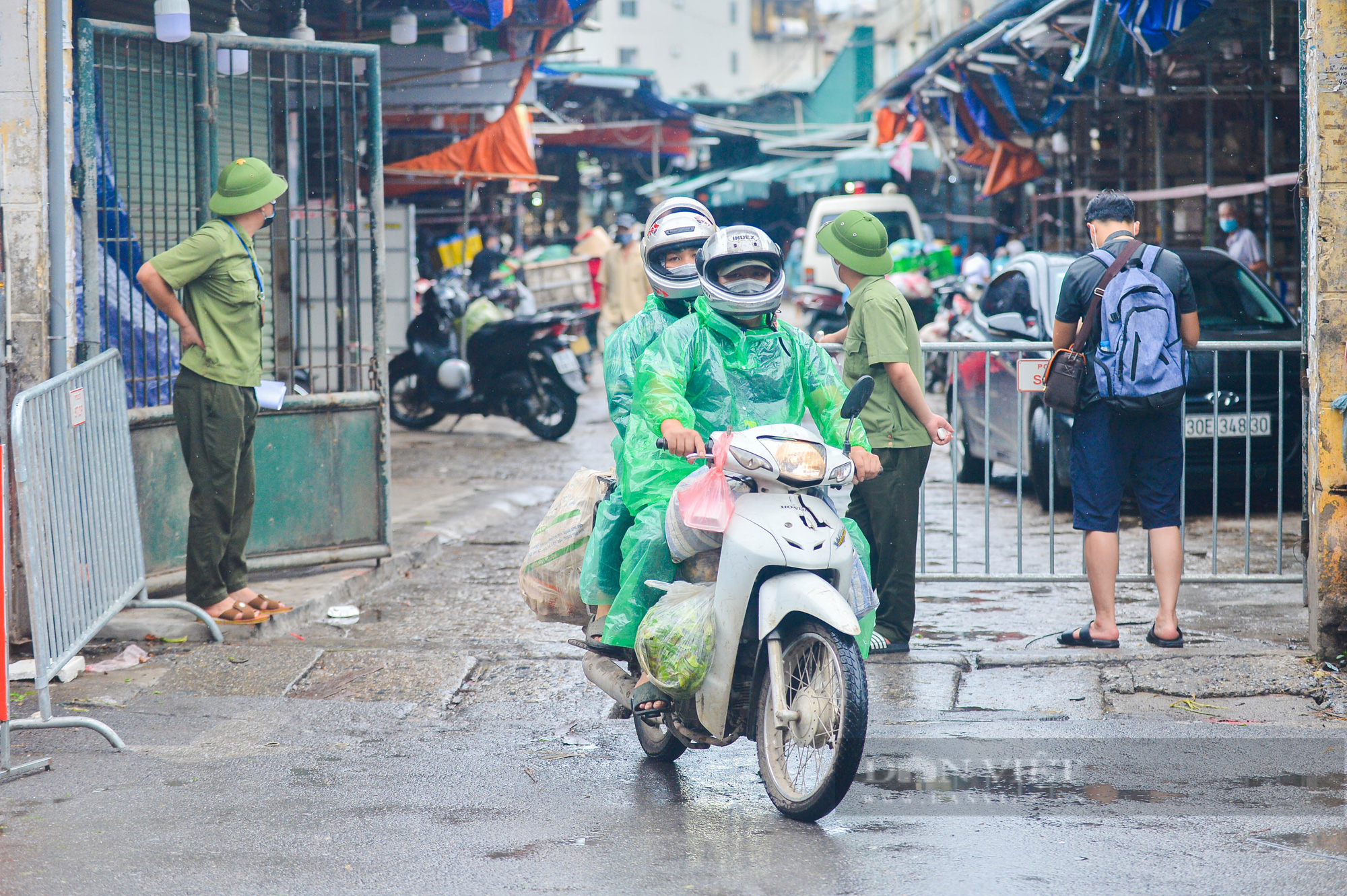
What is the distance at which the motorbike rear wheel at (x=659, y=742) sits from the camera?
448 centimetres

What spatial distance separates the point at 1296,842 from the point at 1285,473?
5.44 meters

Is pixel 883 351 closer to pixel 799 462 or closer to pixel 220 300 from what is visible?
pixel 799 462

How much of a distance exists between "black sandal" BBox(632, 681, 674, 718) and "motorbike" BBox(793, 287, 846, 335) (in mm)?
15105

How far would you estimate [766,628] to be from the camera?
3.87 metres

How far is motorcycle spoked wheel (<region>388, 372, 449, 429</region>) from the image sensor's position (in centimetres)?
1373

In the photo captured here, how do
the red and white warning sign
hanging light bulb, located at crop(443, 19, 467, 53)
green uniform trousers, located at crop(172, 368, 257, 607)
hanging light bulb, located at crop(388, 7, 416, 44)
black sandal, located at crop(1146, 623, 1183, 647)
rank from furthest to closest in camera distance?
1. hanging light bulb, located at crop(443, 19, 467, 53)
2. hanging light bulb, located at crop(388, 7, 416, 44)
3. green uniform trousers, located at crop(172, 368, 257, 607)
4. black sandal, located at crop(1146, 623, 1183, 647)
5. the red and white warning sign

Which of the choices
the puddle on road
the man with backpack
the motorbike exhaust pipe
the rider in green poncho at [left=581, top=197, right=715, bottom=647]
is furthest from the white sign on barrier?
the motorbike exhaust pipe

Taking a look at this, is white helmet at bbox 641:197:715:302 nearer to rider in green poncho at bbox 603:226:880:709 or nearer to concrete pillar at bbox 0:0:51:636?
rider in green poncho at bbox 603:226:880:709

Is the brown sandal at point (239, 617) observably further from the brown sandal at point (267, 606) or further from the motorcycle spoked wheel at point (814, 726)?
the motorcycle spoked wheel at point (814, 726)

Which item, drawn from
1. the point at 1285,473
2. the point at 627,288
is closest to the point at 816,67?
the point at 627,288

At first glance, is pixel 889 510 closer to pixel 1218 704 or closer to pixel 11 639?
pixel 1218 704

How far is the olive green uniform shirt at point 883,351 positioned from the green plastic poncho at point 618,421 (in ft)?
3.82

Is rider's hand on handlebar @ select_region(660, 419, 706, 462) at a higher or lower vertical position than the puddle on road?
higher

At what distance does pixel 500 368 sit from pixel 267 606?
6890mm
